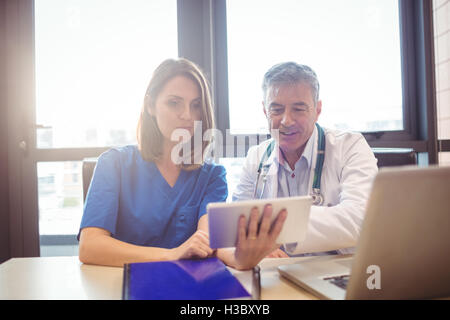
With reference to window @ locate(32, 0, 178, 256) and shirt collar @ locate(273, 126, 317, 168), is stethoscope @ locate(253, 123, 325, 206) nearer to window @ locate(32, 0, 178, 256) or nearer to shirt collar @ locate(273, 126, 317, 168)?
shirt collar @ locate(273, 126, 317, 168)

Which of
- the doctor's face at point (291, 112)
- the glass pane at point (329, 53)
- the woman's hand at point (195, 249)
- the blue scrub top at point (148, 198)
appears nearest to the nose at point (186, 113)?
the blue scrub top at point (148, 198)

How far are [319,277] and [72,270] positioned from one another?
62 cm

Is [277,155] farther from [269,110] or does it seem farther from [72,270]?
[72,270]

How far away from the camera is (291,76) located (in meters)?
1.36

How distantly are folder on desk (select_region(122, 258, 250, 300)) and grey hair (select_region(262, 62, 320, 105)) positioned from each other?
2.85 ft

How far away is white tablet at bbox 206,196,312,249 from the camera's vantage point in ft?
1.99

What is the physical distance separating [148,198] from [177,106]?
37 cm

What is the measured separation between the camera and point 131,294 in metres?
0.58

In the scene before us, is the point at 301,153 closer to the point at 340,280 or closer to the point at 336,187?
the point at 336,187

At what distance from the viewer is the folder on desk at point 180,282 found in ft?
1.92

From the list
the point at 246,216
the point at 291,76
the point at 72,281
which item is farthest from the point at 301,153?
the point at 72,281

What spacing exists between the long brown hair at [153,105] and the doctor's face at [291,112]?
273 millimetres

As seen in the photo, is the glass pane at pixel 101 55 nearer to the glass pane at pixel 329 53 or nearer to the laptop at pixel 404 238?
the glass pane at pixel 329 53

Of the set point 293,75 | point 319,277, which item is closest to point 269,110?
point 293,75
